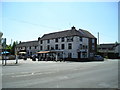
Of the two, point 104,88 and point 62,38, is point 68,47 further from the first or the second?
point 104,88

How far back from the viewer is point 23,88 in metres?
7.88

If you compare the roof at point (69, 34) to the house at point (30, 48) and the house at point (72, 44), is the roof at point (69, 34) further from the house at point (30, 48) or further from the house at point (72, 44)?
the house at point (30, 48)

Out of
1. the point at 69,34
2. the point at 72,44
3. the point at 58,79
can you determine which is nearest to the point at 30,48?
the point at 69,34

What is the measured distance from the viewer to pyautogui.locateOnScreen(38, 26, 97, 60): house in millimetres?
48656

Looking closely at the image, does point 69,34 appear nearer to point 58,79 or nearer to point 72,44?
point 72,44

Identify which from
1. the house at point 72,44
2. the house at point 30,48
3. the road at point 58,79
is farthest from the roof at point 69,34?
the road at point 58,79

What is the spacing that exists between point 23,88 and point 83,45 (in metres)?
44.1

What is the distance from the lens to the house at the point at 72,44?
1916 inches

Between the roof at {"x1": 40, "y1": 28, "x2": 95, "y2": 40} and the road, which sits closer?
the road

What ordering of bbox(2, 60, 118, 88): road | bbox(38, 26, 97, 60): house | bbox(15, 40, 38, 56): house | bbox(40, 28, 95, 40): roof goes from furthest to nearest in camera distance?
bbox(15, 40, 38, 56): house → bbox(40, 28, 95, 40): roof → bbox(38, 26, 97, 60): house → bbox(2, 60, 118, 88): road

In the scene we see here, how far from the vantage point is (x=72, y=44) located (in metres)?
49.1

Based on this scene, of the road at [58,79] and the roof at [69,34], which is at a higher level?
the roof at [69,34]

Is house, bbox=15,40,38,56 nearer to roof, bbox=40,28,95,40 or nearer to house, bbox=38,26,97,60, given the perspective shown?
roof, bbox=40,28,95,40

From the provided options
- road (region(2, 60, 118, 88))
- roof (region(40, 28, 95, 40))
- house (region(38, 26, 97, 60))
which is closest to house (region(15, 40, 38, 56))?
roof (region(40, 28, 95, 40))
